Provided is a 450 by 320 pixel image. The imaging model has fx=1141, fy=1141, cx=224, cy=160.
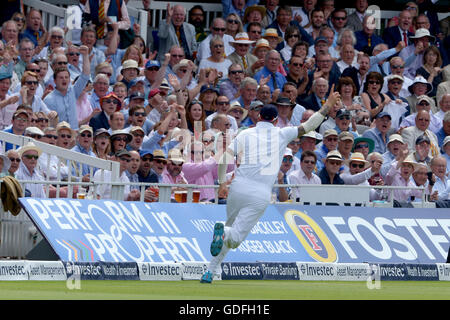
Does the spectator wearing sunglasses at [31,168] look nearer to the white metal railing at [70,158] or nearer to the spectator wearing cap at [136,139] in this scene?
the white metal railing at [70,158]

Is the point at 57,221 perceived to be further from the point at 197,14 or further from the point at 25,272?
the point at 197,14

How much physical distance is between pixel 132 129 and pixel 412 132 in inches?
243

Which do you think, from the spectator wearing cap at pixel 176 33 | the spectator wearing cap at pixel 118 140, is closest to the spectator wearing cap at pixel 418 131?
the spectator wearing cap at pixel 176 33

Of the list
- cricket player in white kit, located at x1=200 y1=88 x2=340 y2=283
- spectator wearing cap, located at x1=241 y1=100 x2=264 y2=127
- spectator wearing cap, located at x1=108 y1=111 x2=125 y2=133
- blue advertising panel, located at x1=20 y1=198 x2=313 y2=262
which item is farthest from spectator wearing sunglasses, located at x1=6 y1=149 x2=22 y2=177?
spectator wearing cap, located at x1=241 y1=100 x2=264 y2=127

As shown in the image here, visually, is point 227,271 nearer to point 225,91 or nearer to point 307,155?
point 307,155

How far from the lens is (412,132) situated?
21859mm

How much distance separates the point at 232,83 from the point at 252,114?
4.97ft

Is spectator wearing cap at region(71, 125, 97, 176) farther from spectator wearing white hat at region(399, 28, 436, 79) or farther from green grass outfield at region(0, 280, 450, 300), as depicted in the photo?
spectator wearing white hat at region(399, 28, 436, 79)

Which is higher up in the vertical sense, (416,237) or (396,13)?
(396,13)

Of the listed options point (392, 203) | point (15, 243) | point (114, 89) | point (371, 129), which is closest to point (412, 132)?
point (371, 129)

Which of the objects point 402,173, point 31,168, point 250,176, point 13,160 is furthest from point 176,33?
point 250,176

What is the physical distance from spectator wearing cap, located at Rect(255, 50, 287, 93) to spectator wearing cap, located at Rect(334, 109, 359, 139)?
1.57m

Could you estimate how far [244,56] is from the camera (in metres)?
22.9

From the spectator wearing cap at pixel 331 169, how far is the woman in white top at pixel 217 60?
437 centimetres
